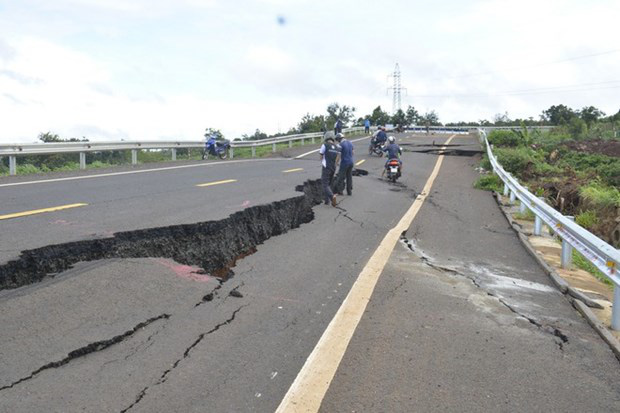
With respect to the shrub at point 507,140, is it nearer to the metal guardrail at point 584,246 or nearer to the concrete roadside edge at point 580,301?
the metal guardrail at point 584,246

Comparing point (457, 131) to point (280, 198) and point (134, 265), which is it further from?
point (134, 265)

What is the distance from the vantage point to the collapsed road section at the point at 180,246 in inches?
222

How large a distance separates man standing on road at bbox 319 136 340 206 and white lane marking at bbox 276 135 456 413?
524 cm

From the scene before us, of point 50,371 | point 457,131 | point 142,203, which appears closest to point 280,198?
point 142,203

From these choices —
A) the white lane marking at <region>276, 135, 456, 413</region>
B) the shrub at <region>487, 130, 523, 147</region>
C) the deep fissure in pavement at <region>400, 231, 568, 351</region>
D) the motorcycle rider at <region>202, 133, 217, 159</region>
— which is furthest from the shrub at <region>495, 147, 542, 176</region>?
the white lane marking at <region>276, 135, 456, 413</region>

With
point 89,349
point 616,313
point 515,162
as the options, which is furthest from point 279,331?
point 515,162

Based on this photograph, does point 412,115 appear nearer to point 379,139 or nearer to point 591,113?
point 591,113

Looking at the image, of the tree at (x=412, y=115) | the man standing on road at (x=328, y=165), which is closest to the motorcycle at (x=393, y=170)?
the man standing on road at (x=328, y=165)

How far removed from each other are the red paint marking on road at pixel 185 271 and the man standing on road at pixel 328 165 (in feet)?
21.7

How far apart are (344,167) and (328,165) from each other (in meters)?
0.85

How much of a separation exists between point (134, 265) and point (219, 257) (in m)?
1.73

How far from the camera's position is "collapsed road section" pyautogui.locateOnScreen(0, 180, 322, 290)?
5648 mm

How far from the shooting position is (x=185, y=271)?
6047 millimetres

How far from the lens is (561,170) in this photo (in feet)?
67.4
